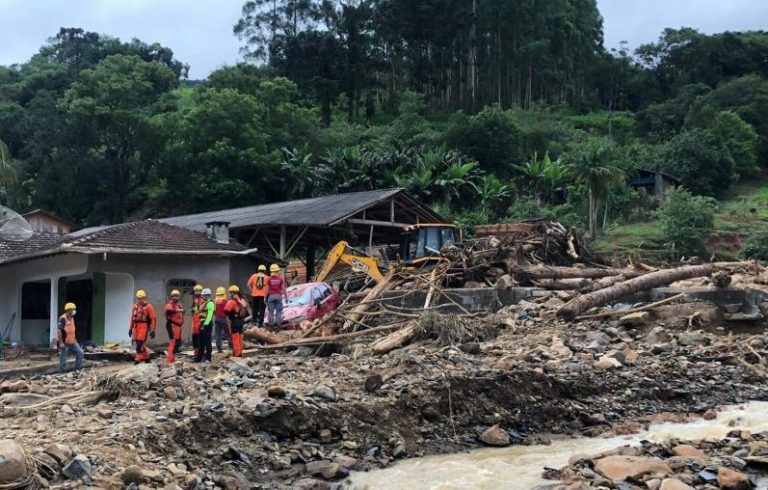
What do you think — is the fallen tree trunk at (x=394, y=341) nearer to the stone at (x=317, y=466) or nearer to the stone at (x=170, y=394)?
the stone at (x=170, y=394)

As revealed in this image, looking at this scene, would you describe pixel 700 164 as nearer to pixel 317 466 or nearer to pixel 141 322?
pixel 141 322

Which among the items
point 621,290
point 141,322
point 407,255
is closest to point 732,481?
point 621,290

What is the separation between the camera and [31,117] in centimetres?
5100

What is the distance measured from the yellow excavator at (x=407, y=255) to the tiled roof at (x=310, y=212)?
2863 millimetres

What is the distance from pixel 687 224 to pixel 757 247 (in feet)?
10.1

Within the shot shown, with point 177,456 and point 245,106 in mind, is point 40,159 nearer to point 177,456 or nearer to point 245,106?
point 245,106

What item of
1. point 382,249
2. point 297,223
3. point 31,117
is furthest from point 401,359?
point 31,117

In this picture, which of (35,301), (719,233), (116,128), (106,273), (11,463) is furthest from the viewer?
(116,128)

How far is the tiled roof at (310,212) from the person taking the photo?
2404cm

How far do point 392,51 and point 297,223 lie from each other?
48150 millimetres

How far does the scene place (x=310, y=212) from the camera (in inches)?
998

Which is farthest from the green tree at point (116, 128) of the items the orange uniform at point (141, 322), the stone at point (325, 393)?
Result: the stone at point (325, 393)

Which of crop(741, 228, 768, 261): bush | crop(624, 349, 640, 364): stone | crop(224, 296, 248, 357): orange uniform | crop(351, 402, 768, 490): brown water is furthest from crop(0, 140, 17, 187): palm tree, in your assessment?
crop(741, 228, 768, 261): bush

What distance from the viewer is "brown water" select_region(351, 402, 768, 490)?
8.32 m
